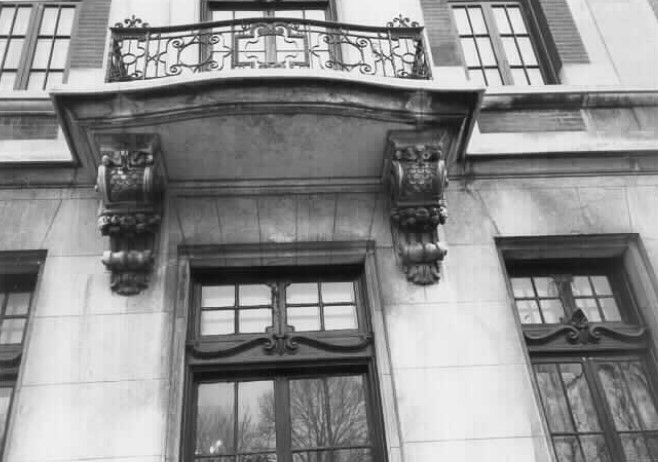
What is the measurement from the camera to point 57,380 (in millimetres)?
5980

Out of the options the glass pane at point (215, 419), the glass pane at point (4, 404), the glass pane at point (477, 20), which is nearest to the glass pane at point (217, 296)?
the glass pane at point (215, 419)

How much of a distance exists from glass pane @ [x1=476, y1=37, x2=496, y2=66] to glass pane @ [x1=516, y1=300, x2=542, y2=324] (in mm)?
3851

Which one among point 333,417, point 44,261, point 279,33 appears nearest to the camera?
point 333,417

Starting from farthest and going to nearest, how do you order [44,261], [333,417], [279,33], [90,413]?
[279,33] → [44,261] → [333,417] → [90,413]

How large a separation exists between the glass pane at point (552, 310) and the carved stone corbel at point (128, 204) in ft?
14.5

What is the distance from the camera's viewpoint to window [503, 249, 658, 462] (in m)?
6.29

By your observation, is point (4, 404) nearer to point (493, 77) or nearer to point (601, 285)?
point (601, 285)

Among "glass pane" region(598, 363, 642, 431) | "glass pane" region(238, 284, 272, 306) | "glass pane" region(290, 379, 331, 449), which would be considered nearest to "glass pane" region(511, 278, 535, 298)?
"glass pane" region(598, 363, 642, 431)

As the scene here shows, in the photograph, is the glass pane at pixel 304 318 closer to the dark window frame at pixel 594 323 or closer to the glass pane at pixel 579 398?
the dark window frame at pixel 594 323

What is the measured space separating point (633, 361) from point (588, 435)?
42.7 inches

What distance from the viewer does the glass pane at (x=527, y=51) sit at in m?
9.34

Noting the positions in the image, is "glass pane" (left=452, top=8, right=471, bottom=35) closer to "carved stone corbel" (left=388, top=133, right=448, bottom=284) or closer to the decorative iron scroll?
"carved stone corbel" (left=388, top=133, right=448, bottom=284)

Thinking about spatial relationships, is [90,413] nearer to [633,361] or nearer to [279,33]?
[279,33]

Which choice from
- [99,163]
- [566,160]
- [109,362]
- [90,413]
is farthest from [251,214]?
[566,160]
